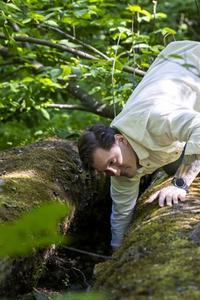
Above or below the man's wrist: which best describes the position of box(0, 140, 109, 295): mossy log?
below

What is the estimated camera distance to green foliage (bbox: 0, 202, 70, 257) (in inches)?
24.6

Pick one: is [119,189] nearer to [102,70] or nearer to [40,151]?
[40,151]

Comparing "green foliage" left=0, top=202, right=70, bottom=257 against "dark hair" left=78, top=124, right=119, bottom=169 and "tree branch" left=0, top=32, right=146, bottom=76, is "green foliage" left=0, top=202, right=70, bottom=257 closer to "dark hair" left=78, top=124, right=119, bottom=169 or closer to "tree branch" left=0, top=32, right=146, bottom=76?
"dark hair" left=78, top=124, right=119, bottom=169

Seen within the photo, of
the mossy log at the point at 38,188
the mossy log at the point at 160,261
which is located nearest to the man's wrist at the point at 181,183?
the mossy log at the point at 160,261

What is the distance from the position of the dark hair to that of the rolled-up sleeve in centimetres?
40

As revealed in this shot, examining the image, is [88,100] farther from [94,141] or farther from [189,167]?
[189,167]

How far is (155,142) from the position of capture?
3.12 meters

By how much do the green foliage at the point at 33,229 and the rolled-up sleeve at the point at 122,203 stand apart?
258 centimetres

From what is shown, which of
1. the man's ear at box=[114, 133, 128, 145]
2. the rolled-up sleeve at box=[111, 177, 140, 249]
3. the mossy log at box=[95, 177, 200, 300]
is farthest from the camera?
the rolled-up sleeve at box=[111, 177, 140, 249]

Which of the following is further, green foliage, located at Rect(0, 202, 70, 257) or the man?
the man

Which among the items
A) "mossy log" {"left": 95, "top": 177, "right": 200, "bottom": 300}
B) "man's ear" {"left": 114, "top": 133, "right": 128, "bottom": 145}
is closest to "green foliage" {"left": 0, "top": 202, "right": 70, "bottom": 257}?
"mossy log" {"left": 95, "top": 177, "right": 200, "bottom": 300}

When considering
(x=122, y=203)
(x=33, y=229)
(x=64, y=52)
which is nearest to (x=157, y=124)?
(x=122, y=203)

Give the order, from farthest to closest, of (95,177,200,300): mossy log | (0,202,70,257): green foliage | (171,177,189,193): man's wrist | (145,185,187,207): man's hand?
1. (171,177,189,193): man's wrist
2. (145,185,187,207): man's hand
3. (95,177,200,300): mossy log
4. (0,202,70,257): green foliage

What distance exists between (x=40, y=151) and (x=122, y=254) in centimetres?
167
